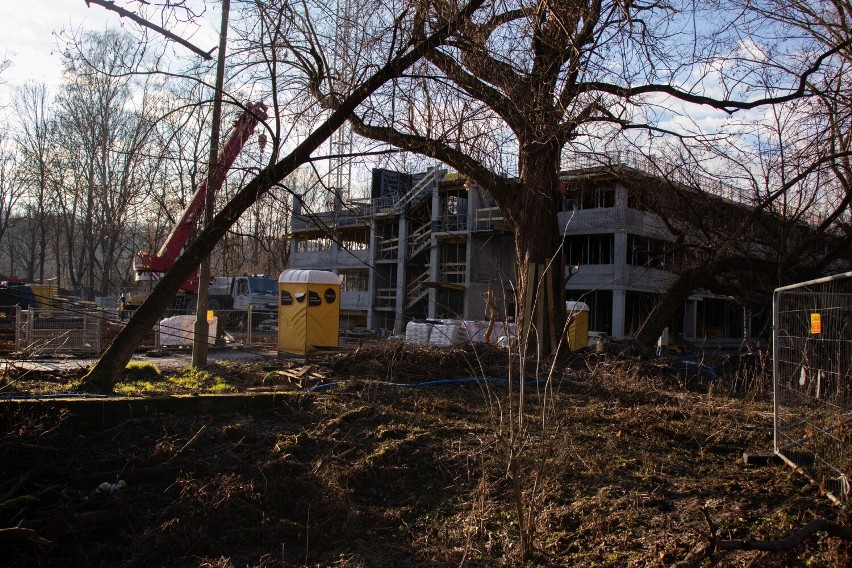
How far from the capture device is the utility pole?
10.2 m

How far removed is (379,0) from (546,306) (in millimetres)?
7002

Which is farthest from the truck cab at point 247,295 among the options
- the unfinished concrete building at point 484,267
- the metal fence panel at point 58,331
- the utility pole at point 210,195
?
the utility pole at point 210,195

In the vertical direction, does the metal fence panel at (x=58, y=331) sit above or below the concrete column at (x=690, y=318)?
below

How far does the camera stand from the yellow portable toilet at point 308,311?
15.8 metres

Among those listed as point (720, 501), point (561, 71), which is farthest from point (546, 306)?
point (720, 501)

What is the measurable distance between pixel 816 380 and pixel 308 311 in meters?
11.7

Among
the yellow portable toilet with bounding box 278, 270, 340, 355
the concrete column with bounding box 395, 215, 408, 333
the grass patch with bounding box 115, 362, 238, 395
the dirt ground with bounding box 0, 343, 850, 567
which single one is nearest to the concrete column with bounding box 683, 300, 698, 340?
the concrete column with bounding box 395, 215, 408, 333

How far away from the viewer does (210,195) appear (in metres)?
10.6

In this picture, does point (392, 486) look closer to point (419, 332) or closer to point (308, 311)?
point (308, 311)

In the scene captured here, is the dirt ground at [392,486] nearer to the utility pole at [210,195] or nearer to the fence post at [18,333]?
the utility pole at [210,195]

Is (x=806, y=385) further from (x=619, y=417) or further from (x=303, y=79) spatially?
(x=303, y=79)

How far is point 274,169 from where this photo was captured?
30.7ft

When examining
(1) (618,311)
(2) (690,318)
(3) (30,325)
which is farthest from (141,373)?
(2) (690,318)

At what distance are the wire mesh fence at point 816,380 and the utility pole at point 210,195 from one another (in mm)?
7152
